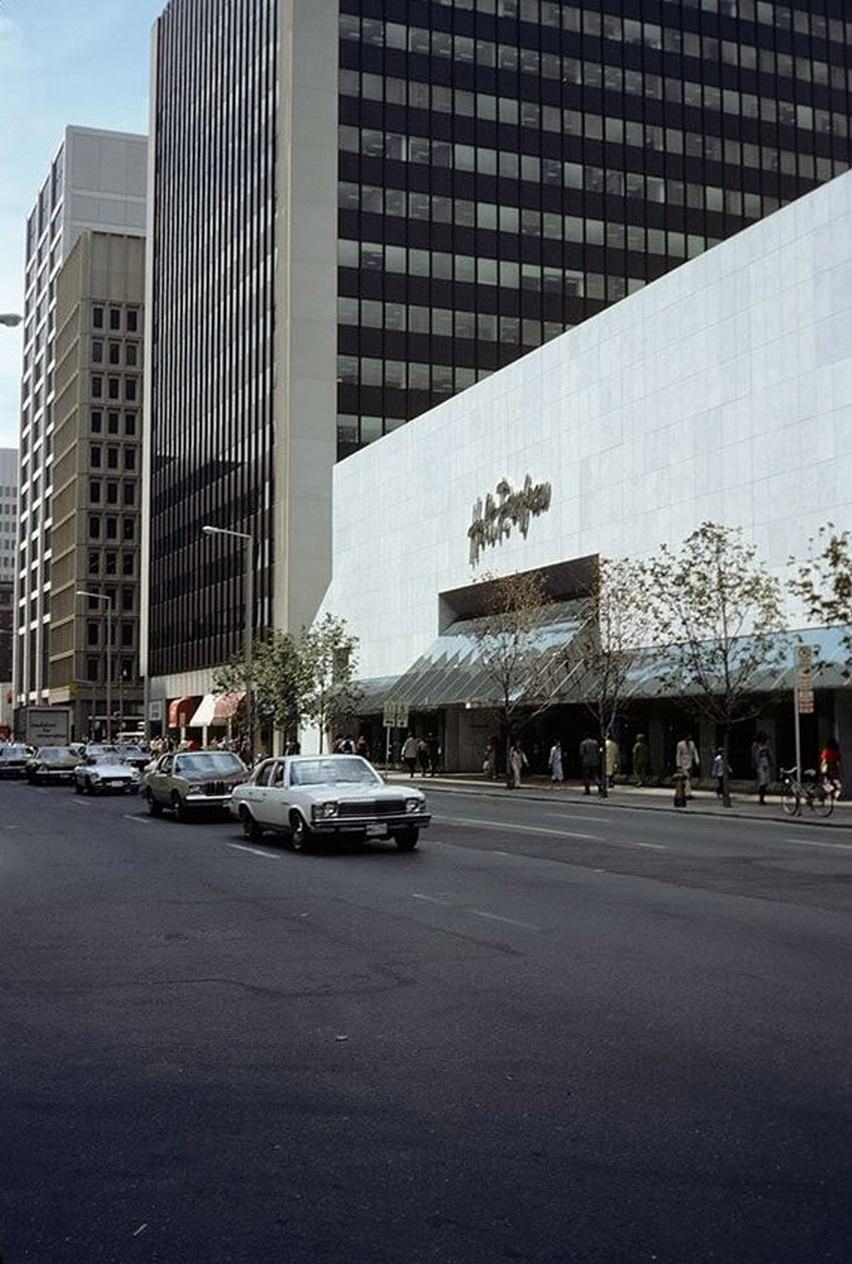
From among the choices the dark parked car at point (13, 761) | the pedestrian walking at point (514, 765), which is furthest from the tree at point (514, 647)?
the dark parked car at point (13, 761)

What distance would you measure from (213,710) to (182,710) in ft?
27.9

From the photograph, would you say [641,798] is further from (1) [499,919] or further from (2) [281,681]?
(2) [281,681]

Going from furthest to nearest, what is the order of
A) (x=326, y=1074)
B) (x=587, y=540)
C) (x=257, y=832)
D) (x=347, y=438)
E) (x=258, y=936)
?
1. (x=347, y=438)
2. (x=587, y=540)
3. (x=257, y=832)
4. (x=258, y=936)
5. (x=326, y=1074)

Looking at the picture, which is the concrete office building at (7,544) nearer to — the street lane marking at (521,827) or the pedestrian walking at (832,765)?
the pedestrian walking at (832,765)

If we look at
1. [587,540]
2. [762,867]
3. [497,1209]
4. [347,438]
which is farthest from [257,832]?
[347,438]

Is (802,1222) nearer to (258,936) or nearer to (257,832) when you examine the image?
(258,936)

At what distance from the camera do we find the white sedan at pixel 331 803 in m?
18.9

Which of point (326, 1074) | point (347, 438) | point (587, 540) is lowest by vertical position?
point (326, 1074)

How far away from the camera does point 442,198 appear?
7738 centimetres

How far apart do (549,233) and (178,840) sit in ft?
211

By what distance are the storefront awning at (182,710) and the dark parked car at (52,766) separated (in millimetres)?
45351

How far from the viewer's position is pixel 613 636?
39438 mm

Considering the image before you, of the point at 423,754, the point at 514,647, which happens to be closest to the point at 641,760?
the point at 514,647

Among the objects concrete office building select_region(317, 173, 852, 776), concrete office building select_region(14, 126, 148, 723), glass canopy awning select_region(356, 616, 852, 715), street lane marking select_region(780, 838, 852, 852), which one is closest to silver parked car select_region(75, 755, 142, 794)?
Answer: glass canopy awning select_region(356, 616, 852, 715)
